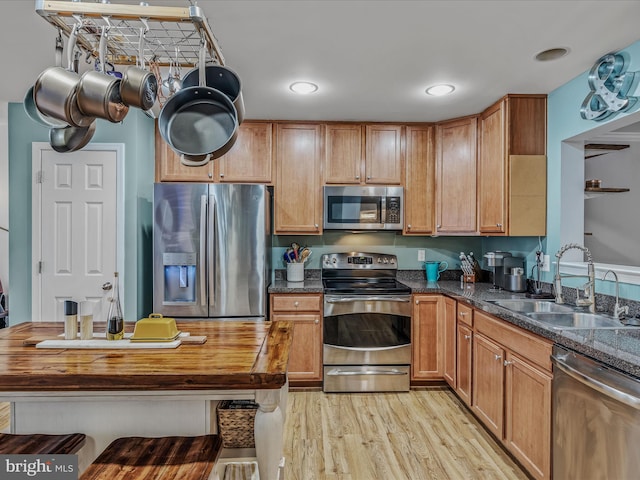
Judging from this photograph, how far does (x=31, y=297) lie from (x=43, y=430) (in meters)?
2.19

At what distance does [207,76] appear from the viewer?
160 centimetres

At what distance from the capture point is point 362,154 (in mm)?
3609

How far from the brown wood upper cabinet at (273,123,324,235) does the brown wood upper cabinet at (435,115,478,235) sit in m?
1.09

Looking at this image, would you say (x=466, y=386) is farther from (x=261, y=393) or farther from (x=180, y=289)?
(x=180, y=289)

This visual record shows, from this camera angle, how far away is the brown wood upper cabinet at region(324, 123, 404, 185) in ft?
11.8

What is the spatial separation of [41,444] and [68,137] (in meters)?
1.19

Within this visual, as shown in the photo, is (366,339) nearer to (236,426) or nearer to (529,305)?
(529,305)

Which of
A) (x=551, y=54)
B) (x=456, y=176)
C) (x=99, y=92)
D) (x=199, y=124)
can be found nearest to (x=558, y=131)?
(x=551, y=54)

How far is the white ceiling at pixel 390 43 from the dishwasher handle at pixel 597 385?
1.61 metres

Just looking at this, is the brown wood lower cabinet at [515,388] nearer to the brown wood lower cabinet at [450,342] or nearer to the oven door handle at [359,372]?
the brown wood lower cabinet at [450,342]

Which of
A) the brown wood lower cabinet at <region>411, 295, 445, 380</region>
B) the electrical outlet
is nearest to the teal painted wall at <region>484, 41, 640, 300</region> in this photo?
the electrical outlet

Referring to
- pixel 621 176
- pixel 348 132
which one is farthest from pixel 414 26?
pixel 621 176

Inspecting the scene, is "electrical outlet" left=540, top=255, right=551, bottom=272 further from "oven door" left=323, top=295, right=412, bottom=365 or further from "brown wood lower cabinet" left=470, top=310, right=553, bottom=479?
"oven door" left=323, top=295, right=412, bottom=365


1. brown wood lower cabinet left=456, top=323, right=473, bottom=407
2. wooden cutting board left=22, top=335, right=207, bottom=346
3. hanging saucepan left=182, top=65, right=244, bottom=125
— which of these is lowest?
brown wood lower cabinet left=456, top=323, right=473, bottom=407
